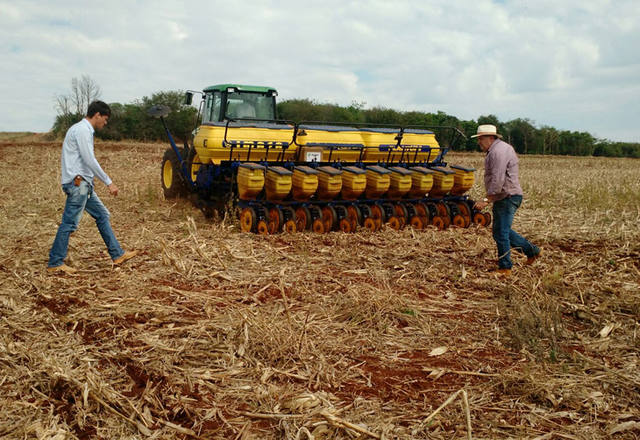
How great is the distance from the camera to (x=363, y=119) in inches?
1153

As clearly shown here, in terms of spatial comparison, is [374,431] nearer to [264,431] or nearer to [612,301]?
[264,431]

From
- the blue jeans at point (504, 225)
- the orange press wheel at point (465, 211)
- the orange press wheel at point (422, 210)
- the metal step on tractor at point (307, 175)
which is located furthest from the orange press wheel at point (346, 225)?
the blue jeans at point (504, 225)

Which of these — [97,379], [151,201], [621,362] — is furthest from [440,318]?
[151,201]

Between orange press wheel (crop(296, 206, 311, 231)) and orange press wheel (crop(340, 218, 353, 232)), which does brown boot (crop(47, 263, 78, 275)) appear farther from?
orange press wheel (crop(340, 218, 353, 232))

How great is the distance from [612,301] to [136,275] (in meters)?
5.08

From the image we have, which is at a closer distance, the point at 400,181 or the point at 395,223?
the point at 395,223

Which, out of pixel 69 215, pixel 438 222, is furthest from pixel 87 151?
pixel 438 222

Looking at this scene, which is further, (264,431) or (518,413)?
(518,413)

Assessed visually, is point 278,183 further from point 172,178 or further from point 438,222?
point 172,178

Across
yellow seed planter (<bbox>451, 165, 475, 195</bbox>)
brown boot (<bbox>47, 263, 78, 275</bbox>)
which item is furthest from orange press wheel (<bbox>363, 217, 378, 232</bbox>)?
brown boot (<bbox>47, 263, 78, 275</bbox>)

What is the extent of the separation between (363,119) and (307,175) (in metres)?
20.7

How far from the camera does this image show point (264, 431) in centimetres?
334

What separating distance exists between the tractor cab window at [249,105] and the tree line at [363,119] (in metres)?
15.7

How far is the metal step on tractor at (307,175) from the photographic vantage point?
9.32m
